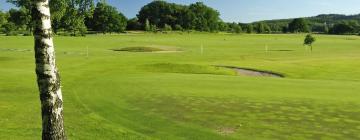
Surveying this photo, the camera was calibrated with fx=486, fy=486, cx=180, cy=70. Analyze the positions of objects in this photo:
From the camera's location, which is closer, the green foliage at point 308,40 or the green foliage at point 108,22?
the green foliage at point 308,40

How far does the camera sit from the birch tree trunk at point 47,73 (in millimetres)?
10641

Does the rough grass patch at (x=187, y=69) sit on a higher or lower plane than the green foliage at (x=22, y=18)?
lower

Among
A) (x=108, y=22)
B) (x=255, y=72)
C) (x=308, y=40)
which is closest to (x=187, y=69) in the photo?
(x=255, y=72)

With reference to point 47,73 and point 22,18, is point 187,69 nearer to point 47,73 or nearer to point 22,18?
point 22,18

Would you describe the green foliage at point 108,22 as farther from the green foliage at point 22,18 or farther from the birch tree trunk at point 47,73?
the birch tree trunk at point 47,73

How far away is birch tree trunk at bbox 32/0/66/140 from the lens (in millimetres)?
10641

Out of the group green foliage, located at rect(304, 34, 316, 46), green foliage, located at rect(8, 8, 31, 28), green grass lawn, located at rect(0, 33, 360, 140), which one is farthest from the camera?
green foliage, located at rect(304, 34, 316, 46)

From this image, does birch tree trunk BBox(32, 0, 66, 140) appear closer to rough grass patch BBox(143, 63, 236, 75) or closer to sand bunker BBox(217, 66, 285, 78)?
rough grass patch BBox(143, 63, 236, 75)

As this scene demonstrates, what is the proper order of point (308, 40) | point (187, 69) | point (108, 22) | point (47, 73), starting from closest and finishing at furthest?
point (47, 73) → point (187, 69) → point (308, 40) → point (108, 22)

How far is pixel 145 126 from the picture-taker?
745 inches

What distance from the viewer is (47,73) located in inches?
427

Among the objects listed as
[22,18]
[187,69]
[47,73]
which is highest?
[22,18]

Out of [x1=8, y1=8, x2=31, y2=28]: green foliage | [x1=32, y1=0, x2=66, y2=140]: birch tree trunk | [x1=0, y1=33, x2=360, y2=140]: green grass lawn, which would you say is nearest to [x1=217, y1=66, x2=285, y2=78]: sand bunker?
[x1=0, y1=33, x2=360, y2=140]: green grass lawn

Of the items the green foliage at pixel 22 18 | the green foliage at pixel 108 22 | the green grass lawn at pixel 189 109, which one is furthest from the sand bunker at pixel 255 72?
the green foliage at pixel 108 22
